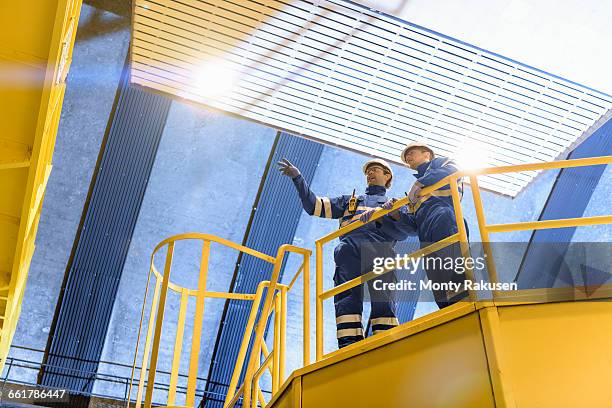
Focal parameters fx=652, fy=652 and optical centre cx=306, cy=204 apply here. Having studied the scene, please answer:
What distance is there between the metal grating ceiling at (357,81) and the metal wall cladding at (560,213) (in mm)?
2217

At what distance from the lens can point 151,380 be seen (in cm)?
535

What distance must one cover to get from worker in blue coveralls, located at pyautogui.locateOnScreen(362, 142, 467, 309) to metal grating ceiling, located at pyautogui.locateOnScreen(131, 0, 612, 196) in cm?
349

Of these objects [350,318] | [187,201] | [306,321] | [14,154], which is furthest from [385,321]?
[187,201]

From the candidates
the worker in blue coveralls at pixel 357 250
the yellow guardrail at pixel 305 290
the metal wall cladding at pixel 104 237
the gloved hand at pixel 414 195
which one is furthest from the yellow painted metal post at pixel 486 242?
the metal wall cladding at pixel 104 237

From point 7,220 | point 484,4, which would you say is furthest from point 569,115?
point 7,220

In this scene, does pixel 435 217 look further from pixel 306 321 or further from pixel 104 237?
pixel 104 237

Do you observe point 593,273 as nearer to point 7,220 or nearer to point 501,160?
point 501,160

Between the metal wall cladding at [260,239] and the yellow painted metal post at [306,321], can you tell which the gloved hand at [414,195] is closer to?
the yellow painted metal post at [306,321]

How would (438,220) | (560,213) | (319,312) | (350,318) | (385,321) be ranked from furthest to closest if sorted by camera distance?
(560,213) → (350,318) → (385,321) → (438,220) → (319,312)

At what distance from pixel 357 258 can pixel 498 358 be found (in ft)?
8.92

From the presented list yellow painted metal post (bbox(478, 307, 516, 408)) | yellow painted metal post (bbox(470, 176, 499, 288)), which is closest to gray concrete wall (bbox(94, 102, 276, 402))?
yellow painted metal post (bbox(470, 176, 499, 288))

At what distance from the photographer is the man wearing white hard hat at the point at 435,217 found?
5422 millimetres

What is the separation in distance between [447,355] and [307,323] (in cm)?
153

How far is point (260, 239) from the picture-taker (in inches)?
543
